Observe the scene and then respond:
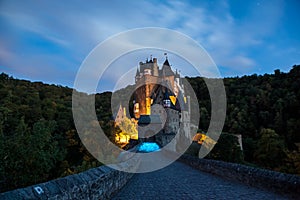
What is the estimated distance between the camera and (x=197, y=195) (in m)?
5.45

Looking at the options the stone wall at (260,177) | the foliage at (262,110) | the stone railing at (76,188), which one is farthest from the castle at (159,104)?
the stone railing at (76,188)

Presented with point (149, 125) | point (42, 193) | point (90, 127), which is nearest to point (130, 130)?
point (149, 125)

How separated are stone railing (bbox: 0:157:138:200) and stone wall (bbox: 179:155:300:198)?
152 inches

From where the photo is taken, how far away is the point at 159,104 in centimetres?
4550

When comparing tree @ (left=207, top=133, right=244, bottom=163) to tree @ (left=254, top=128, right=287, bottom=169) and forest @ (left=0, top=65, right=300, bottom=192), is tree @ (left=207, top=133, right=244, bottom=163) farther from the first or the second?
tree @ (left=254, top=128, right=287, bottom=169)

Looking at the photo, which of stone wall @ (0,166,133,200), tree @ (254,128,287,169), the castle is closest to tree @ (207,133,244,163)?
the castle

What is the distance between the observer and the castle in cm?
3753

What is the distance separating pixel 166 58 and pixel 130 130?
23599mm

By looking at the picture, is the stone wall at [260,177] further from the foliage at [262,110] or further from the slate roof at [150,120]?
the foliage at [262,110]

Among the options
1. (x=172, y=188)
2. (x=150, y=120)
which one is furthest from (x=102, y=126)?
(x=172, y=188)

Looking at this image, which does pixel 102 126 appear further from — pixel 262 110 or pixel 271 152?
pixel 262 110

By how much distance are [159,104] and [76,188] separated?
4236 cm

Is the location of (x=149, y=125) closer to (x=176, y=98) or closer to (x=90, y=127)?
(x=90, y=127)

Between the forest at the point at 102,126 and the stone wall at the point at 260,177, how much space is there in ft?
40.2
